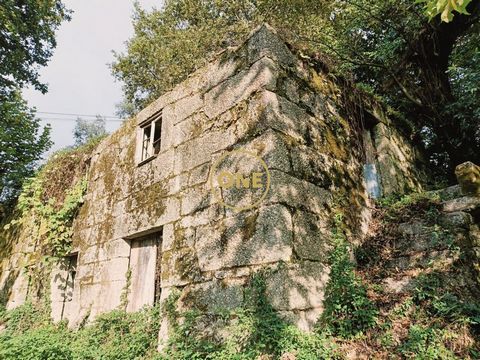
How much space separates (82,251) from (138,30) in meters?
14.5

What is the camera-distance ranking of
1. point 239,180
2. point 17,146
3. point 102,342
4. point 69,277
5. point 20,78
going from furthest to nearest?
1. point 20,78
2. point 17,146
3. point 69,277
4. point 102,342
5. point 239,180

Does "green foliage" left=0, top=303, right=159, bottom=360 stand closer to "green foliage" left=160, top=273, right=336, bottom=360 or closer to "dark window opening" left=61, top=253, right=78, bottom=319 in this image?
"green foliage" left=160, top=273, right=336, bottom=360

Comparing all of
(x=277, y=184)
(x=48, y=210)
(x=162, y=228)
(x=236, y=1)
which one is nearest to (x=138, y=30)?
(x=236, y=1)

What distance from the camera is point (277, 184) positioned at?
3270 millimetres

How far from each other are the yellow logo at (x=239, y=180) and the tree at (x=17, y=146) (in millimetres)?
8378

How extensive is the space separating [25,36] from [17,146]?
18.2 feet

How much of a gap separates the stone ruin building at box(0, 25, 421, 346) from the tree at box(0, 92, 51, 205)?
536 centimetres

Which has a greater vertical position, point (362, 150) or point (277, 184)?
point (362, 150)

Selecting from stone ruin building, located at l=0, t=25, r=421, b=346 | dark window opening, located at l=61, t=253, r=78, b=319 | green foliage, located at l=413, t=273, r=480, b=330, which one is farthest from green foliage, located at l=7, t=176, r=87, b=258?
green foliage, located at l=413, t=273, r=480, b=330

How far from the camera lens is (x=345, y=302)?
322 centimetres

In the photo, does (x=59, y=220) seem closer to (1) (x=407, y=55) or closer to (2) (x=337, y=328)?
(2) (x=337, y=328)

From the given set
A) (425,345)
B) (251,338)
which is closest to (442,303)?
(425,345)

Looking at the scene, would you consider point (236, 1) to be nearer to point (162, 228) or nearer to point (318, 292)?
point (162, 228)

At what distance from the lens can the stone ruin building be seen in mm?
3244
